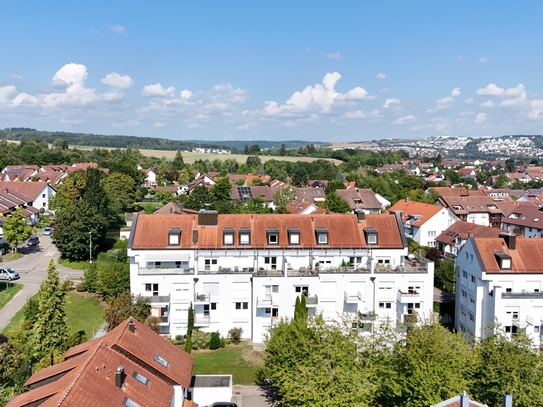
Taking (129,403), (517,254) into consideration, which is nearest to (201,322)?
(129,403)

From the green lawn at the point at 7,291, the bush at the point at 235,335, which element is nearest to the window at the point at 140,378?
the bush at the point at 235,335

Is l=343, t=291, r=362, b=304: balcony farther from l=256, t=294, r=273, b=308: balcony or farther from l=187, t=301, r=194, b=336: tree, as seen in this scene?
l=187, t=301, r=194, b=336: tree

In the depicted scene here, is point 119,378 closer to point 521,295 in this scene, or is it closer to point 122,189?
point 521,295

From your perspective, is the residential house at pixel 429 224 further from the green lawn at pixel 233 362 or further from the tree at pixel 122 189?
the tree at pixel 122 189

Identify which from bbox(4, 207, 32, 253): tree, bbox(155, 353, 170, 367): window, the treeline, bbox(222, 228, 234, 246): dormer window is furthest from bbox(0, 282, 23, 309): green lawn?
the treeline

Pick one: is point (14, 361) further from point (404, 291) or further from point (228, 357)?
point (404, 291)

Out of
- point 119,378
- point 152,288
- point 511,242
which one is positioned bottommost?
point 152,288

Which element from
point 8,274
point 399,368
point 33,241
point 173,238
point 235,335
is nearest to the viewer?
point 399,368
